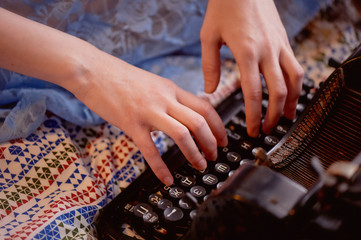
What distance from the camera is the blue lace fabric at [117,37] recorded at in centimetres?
70

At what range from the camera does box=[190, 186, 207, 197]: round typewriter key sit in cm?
61

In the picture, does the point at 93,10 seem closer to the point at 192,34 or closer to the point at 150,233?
the point at 192,34

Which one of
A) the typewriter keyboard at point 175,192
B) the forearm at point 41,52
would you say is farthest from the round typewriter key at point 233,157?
the forearm at point 41,52

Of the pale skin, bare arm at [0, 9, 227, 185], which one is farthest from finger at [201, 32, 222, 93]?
bare arm at [0, 9, 227, 185]

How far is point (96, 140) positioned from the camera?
2.50 feet

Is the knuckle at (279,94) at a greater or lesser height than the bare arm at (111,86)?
greater

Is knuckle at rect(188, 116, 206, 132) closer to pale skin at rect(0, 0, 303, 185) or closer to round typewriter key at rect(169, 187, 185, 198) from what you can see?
pale skin at rect(0, 0, 303, 185)

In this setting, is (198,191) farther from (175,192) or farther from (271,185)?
(271,185)

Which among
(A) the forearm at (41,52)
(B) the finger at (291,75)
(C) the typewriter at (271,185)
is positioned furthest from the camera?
(B) the finger at (291,75)

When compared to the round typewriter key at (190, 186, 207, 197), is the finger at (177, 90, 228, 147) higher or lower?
higher

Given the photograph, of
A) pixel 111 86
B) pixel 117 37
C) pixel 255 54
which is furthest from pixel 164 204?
pixel 117 37

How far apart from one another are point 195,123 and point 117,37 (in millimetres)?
383

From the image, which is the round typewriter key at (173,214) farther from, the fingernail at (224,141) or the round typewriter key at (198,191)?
the fingernail at (224,141)

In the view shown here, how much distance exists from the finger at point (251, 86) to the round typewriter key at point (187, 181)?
0.54ft
